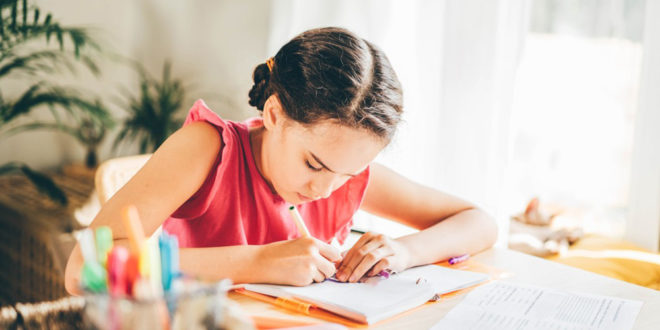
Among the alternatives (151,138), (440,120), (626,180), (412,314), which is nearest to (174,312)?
(412,314)

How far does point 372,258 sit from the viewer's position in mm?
958

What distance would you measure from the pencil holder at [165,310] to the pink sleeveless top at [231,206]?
A: 0.58 metres

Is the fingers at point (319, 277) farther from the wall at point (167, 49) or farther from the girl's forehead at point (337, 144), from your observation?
the wall at point (167, 49)

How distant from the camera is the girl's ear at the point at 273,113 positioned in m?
0.99

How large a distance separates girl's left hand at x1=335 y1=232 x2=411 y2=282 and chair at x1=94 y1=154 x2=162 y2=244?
59cm

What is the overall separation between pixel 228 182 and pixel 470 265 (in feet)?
1.64

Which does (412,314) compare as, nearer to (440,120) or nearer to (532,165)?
(440,120)

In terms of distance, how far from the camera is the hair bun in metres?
1.08

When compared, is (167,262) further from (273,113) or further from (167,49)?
(167,49)

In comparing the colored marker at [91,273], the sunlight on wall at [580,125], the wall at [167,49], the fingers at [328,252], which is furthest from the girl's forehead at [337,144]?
the wall at [167,49]

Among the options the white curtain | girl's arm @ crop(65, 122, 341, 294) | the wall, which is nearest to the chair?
girl's arm @ crop(65, 122, 341, 294)

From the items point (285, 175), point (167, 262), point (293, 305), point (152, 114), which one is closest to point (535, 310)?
point (293, 305)

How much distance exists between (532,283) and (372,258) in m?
0.29

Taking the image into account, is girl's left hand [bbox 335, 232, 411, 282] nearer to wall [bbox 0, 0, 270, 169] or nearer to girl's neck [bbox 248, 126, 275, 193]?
girl's neck [bbox 248, 126, 275, 193]
